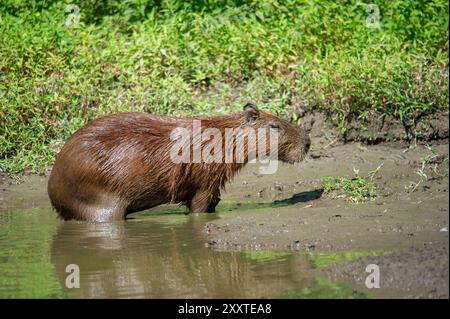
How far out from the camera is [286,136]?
801cm

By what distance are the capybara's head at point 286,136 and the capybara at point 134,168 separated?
0.14 metres

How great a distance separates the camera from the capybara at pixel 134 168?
745 centimetres

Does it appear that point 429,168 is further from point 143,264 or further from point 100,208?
point 143,264

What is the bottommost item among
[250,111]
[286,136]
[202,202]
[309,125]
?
[202,202]

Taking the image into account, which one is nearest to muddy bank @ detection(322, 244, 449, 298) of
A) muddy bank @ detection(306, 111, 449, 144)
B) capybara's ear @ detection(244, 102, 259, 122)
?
capybara's ear @ detection(244, 102, 259, 122)

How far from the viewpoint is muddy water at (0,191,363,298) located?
5.17 m

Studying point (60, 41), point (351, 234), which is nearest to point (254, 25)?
point (60, 41)

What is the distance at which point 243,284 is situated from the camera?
524 cm

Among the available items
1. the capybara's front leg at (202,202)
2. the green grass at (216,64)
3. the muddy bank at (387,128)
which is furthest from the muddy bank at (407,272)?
the green grass at (216,64)

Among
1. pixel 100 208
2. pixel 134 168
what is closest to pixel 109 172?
pixel 134 168

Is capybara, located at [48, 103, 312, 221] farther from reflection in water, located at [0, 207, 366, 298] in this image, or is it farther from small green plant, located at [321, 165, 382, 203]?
small green plant, located at [321, 165, 382, 203]

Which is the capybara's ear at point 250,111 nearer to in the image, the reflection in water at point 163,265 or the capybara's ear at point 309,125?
the reflection in water at point 163,265

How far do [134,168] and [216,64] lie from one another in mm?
2984

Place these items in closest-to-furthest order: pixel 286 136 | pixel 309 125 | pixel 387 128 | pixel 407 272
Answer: pixel 407 272
pixel 286 136
pixel 387 128
pixel 309 125
